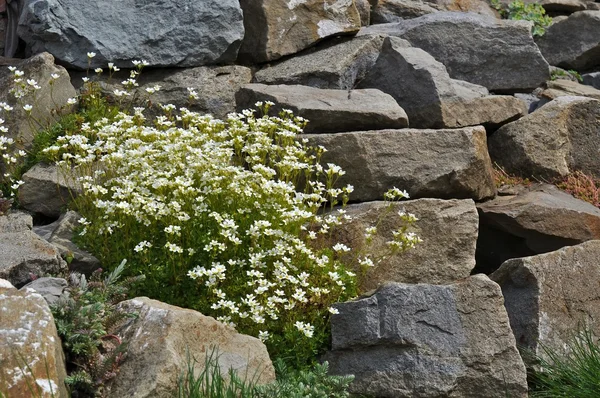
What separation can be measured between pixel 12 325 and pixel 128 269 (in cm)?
141

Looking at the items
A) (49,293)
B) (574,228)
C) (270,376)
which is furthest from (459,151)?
(49,293)

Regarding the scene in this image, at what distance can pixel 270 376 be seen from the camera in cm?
437

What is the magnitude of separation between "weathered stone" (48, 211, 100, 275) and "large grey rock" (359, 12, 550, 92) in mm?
3852

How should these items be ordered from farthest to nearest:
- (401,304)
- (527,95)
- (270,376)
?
(527,95)
(401,304)
(270,376)

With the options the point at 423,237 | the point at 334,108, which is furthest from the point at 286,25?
the point at 423,237

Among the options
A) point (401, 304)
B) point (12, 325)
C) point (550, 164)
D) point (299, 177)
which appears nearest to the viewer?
point (12, 325)

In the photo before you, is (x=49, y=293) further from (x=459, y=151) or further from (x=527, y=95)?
(x=527, y=95)

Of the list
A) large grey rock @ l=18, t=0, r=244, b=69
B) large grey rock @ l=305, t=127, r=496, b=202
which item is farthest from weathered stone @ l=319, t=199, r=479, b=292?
large grey rock @ l=18, t=0, r=244, b=69

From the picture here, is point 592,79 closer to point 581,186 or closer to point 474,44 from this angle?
point 474,44

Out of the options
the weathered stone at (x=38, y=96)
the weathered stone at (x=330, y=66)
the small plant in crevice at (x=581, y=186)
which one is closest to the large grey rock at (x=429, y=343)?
the small plant in crevice at (x=581, y=186)

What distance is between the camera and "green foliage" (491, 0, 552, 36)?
10301mm

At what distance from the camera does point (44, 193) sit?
20.4ft

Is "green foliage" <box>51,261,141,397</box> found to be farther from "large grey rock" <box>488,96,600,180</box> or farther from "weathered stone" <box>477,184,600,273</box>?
"large grey rock" <box>488,96,600,180</box>

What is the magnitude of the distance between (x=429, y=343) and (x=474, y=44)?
4170 millimetres
